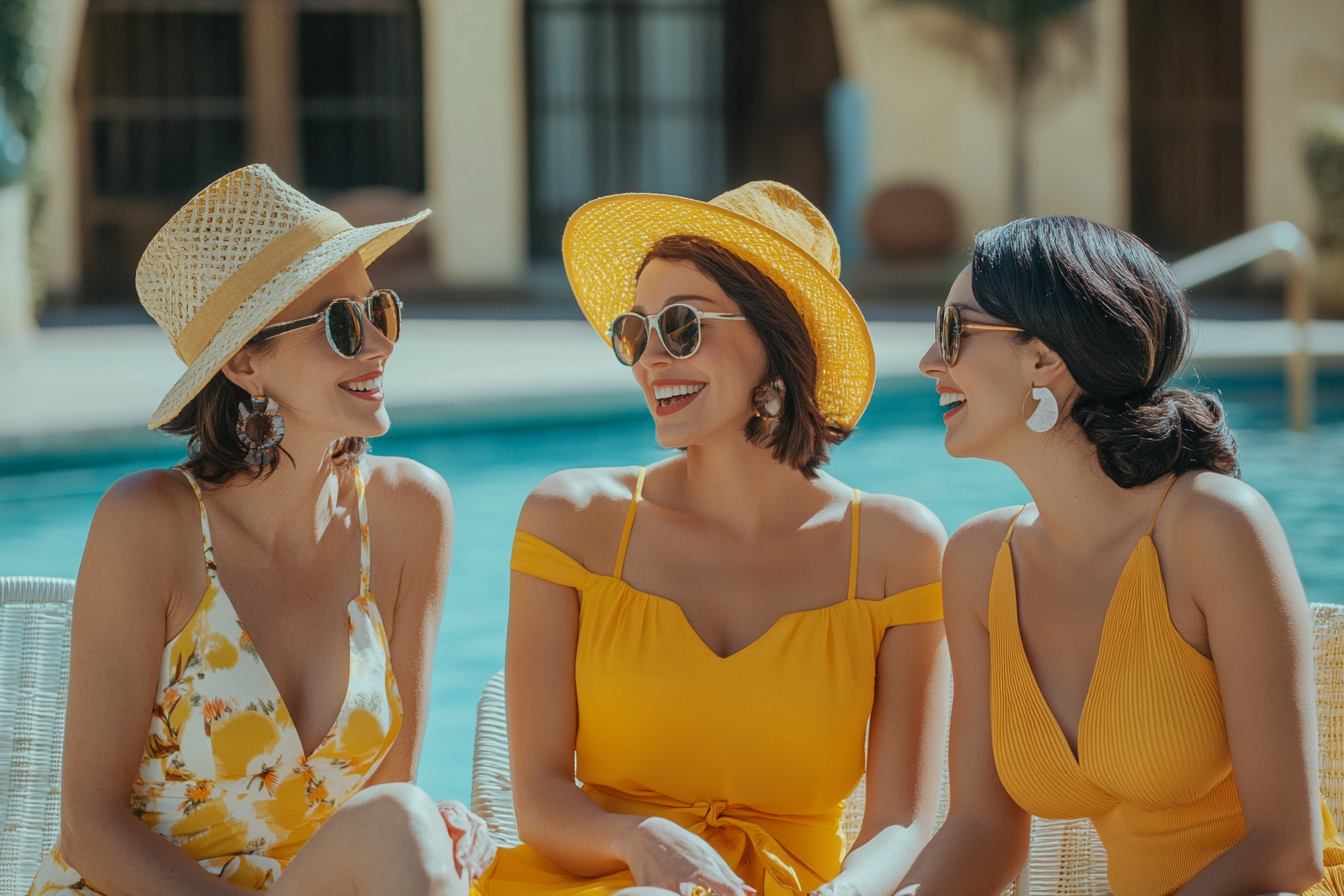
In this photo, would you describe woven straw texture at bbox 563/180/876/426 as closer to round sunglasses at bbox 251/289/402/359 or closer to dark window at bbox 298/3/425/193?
round sunglasses at bbox 251/289/402/359

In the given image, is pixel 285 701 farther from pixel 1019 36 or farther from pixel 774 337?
pixel 1019 36

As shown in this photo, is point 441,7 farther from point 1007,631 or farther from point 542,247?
point 1007,631

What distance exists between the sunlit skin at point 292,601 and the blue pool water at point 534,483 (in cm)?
247

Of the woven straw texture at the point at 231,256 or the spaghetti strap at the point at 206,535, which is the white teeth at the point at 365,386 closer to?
the woven straw texture at the point at 231,256

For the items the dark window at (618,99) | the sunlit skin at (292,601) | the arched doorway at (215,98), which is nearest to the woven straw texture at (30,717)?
the sunlit skin at (292,601)

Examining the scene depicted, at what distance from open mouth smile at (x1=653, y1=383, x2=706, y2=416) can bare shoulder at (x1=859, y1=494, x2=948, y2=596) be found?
1.11 feet

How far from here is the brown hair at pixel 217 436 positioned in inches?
91.8

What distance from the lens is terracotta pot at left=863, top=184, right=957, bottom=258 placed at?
14320 mm

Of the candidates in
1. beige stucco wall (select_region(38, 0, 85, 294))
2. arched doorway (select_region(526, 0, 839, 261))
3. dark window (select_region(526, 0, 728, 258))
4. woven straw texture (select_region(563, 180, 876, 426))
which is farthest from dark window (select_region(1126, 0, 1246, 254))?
woven straw texture (select_region(563, 180, 876, 426))

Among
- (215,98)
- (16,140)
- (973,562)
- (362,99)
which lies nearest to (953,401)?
(973,562)

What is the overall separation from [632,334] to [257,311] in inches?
24.2

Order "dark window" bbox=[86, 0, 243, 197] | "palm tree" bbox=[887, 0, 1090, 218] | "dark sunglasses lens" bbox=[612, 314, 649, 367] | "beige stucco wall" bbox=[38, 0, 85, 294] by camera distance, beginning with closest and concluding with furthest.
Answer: "dark sunglasses lens" bbox=[612, 314, 649, 367], "beige stucco wall" bbox=[38, 0, 85, 294], "palm tree" bbox=[887, 0, 1090, 218], "dark window" bbox=[86, 0, 243, 197]

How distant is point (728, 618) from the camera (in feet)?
7.82

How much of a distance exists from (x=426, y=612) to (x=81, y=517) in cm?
543
